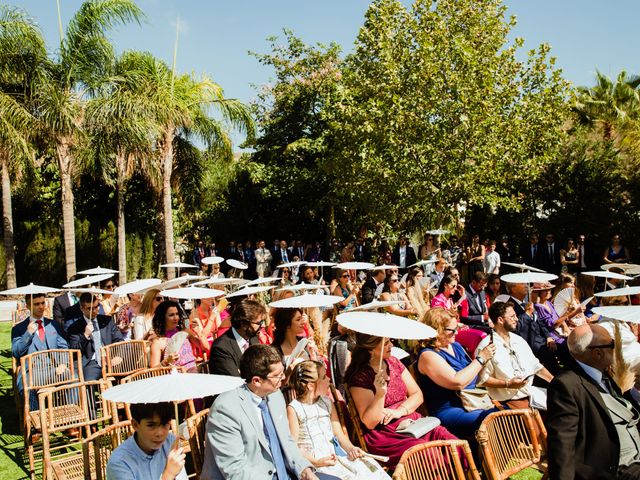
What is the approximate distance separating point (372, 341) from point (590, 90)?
103 feet

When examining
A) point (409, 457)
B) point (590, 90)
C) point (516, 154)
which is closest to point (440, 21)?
point (516, 154)

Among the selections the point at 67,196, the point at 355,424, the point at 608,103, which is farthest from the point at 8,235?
the point at 608,103

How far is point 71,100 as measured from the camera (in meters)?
19.8

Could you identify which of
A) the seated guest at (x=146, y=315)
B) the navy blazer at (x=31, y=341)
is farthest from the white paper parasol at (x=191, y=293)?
the navy blazer at (x=31, y=341)

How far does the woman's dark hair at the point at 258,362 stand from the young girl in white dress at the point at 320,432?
52 cm

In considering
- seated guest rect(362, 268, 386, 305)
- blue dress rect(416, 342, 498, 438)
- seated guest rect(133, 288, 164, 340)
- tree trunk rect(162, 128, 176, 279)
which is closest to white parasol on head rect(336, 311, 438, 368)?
blue dress rect(416, 342, 498, 438)

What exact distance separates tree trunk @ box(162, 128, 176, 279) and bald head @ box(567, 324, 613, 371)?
1837 centimetres

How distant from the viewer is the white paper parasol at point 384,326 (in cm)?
454

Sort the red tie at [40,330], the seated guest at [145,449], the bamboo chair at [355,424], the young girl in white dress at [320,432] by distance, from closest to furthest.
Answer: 1. the seated guest at [145,449]
2. the young girl in white dress at [320,432]
3. the bamboo chair at [355,424]
4. the red tie at [40,330]

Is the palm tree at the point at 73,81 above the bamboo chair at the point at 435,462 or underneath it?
above

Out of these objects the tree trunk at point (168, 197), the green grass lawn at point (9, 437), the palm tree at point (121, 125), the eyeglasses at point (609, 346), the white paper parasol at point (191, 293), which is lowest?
the green grass lawn at point (9, 437)

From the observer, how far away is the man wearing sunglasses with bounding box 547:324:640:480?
3.38 metres

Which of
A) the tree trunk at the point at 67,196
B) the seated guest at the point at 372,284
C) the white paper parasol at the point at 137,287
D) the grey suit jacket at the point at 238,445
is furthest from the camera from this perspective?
the tree trunk at the point at 67,196

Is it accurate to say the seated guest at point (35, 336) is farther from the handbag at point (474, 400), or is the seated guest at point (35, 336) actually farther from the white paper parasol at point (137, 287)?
the handbag at point (474, 400)
